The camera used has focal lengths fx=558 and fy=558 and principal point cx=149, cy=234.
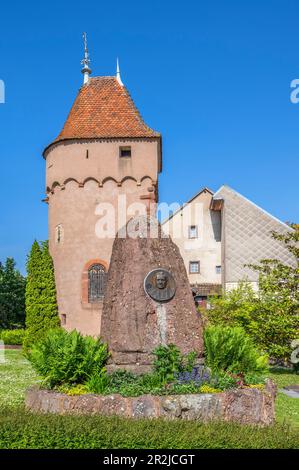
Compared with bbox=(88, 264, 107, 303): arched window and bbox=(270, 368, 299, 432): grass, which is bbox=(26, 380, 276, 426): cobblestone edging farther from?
bbox=(88, 264, 107, 303): arched window

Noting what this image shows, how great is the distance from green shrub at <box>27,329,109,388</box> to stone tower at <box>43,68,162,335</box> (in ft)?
55.8

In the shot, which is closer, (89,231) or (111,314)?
(111,314)

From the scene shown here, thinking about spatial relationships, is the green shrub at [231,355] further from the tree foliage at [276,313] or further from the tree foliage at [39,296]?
the tree foliage at [39,296]

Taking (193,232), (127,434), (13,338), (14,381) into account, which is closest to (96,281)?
(13,338)

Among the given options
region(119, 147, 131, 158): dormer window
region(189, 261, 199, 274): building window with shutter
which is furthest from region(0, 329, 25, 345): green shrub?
region(119, 147, 131, 158): dormer window

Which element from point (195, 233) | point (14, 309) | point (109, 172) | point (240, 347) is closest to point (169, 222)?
point (195, 233)

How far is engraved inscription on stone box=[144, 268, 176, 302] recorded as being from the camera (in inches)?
389

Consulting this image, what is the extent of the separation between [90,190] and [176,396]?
2014 cm

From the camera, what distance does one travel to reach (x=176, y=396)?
335 inches

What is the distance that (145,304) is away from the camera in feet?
32.3

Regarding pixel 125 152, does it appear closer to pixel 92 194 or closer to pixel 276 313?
pixel 92 194

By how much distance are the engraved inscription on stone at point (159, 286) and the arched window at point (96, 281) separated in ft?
56.2

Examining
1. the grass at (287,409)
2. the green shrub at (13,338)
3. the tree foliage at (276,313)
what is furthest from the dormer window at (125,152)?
the grass at (287,409)

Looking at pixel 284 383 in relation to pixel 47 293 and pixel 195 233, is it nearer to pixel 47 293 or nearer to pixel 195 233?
pixel 47 293
